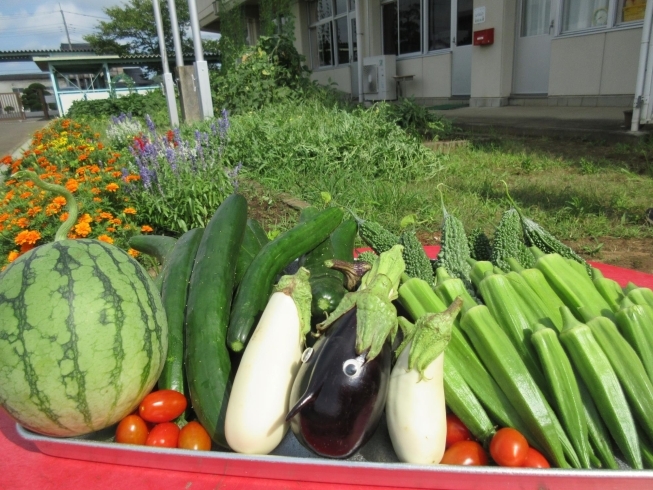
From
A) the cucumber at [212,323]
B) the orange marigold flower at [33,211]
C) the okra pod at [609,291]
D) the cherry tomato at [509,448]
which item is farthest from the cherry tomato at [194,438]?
the orange marigold flower at [33,211]

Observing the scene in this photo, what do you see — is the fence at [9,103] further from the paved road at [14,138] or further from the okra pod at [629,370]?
the okra pod at [629,370]

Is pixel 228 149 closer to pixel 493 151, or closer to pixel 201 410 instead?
pixel 493 151

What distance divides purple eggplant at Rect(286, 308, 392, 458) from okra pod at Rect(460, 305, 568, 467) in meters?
0.30

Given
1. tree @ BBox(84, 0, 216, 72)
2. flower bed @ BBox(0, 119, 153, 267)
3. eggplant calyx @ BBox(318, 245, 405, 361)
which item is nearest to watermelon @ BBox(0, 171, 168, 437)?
eggplant calyx @ BBox(318, 245, 405, 361)

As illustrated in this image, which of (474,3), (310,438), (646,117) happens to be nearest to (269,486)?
(310,438)

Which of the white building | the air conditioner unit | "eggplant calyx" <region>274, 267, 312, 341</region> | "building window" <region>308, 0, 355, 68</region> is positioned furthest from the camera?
"building window" <region>308, 0, 355, 68</region>

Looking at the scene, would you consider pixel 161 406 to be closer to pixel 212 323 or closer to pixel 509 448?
pixel 212 323

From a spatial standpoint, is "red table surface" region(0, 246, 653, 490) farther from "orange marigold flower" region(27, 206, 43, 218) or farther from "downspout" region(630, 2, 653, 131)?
"downspout" region(630, 2, 653, 131)

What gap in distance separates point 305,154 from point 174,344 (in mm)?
4612

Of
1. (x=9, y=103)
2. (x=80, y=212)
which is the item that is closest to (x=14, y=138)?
(x=80, y=212)

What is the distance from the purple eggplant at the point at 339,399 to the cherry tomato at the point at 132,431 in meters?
0.44

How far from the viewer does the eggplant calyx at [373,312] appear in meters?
1.13

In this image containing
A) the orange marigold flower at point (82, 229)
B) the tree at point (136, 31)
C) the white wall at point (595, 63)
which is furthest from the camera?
the tree at point (136, 31)

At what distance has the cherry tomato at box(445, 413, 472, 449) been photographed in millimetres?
1255
